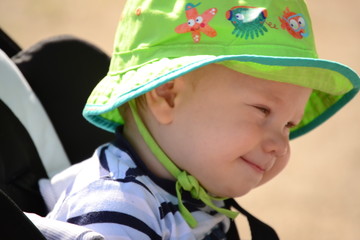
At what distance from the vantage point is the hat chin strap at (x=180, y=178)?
4.12ft

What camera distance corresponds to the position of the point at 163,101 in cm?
127

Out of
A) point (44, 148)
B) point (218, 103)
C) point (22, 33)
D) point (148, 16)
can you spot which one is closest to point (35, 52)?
point (44, 148)

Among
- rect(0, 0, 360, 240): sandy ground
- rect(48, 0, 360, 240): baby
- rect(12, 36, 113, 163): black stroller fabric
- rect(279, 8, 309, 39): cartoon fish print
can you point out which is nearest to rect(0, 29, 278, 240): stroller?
rect(12, 36, 113, 163): black stroller fabric

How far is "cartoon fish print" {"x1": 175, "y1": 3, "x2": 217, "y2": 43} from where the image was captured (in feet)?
3.91

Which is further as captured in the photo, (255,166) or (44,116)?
(44,116)

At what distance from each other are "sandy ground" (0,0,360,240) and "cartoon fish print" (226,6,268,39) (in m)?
1.30

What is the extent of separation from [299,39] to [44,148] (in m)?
0.59

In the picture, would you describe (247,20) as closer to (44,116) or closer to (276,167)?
(276,167)

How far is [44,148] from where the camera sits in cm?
142

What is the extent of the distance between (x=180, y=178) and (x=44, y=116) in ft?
1.20

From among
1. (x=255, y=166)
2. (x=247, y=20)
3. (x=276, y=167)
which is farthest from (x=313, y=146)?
(x=247, y=20)

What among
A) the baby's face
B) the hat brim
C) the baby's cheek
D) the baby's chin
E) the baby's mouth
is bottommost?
the baby's chin

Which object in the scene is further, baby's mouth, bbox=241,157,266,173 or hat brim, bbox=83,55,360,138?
baby's mouth, bbox=241,157,266,173

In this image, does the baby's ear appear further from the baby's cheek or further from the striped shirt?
the baby's cheek
